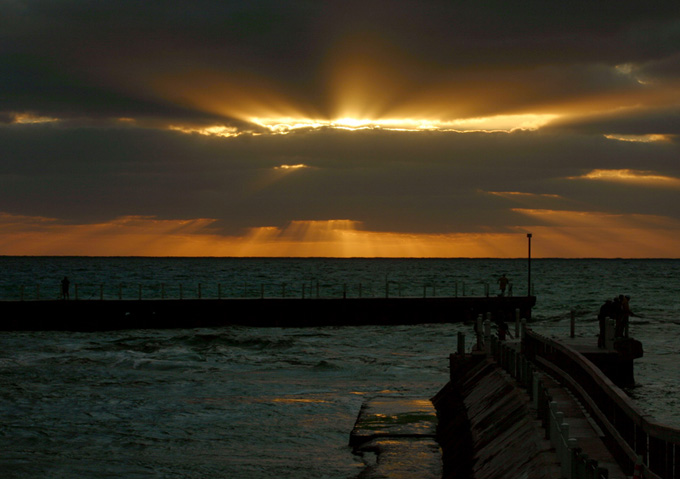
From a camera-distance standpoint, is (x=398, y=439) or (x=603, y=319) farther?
(x=603, y=319)

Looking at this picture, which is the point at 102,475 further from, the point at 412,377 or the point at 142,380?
the point at 412,377

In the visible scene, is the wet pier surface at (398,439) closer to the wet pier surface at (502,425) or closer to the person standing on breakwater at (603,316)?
the wet pier surface at (502,425)

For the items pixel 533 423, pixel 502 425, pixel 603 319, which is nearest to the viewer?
pixel 533 423

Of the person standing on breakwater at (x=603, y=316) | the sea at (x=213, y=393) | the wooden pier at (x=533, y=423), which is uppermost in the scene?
the person standing on breakwater at (x=603, y=316)

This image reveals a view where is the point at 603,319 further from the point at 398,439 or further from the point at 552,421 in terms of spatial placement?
the point at 552,421

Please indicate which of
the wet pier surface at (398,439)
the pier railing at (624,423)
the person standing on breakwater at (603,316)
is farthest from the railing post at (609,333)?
the pier railing at (624,423)

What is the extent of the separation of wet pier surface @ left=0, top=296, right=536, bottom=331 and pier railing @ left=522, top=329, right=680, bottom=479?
42195 mm

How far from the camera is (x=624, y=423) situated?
1162cm

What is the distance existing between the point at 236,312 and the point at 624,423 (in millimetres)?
49689

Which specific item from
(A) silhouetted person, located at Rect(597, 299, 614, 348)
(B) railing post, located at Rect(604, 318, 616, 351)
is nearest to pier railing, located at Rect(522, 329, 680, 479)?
(B) railing post, located at Rect(604, 318, 616, 351)

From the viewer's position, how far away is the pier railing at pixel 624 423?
946cm

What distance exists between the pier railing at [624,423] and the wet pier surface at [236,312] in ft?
138

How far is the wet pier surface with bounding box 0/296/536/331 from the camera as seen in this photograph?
5650 centimetres

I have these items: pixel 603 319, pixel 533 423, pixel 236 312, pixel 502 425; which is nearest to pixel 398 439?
pixel 502 425
